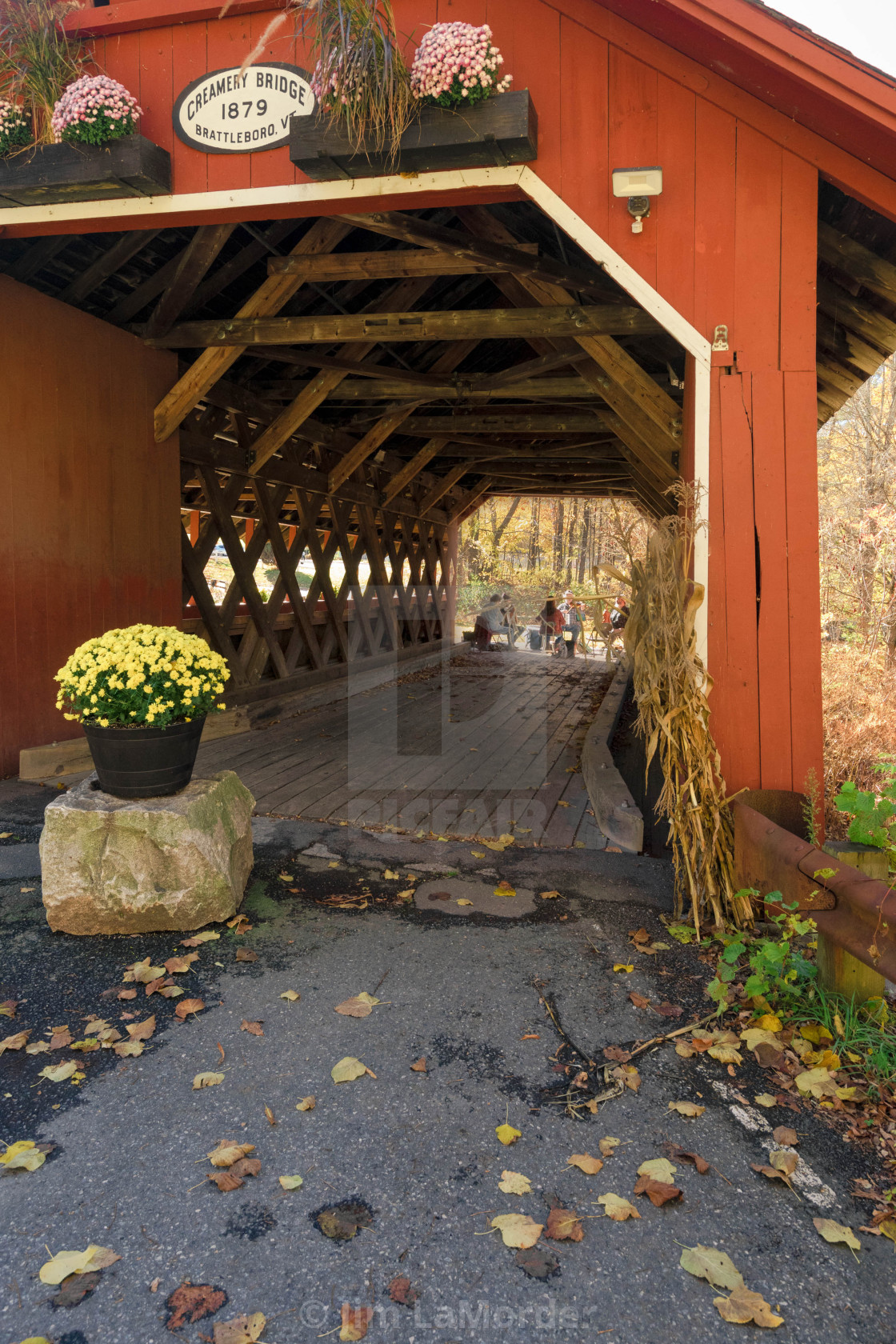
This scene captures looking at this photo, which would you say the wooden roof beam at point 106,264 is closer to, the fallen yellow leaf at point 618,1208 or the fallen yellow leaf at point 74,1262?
the fallen yellow leaf at point 74,1262

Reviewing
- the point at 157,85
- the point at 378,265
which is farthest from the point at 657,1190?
the point at 378,265

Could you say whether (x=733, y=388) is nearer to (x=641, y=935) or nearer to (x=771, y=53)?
(x=771, y=53)

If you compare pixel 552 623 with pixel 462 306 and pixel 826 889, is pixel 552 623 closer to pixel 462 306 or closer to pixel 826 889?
pixel 462 306

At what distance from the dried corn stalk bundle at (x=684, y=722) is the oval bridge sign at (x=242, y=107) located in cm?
252

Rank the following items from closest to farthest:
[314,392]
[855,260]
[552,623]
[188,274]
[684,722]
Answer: [684,722], [855,260], [188,274], [314,392], [552,623]

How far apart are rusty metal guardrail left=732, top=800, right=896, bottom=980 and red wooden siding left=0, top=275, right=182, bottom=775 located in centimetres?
443

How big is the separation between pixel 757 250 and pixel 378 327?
11.1ft

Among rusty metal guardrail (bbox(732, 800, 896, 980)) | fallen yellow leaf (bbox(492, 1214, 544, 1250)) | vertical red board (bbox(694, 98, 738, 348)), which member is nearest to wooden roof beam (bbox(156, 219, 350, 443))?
vertical red board (bbox(694, 98, 738, 348))

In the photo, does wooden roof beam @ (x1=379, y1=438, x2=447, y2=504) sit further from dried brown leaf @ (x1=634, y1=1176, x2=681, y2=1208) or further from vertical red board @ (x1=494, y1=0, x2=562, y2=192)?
dried brown leaf @ (x1=634, y1=1176, x2=681, y2=1208)

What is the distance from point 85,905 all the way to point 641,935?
7.00 feet

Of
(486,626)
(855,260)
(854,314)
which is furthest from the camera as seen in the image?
(486,626)

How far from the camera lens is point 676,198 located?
3346 mm

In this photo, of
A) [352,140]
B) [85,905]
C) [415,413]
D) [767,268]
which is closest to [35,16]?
[352,140]

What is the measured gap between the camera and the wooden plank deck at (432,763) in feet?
14.9
